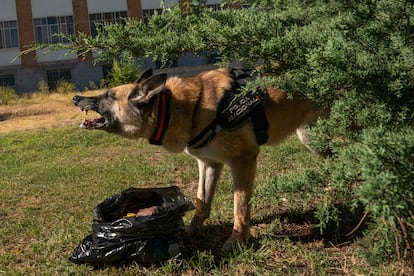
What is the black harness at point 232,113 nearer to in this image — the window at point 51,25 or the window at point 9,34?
the window at point 51,25

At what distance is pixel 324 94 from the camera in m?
2.50

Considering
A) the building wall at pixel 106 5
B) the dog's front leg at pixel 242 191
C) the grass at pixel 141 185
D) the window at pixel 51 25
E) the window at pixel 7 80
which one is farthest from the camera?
the building wall at pixel 106 5

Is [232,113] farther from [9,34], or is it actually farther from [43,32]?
[9,34]

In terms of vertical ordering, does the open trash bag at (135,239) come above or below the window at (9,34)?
below

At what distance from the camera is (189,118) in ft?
12.4

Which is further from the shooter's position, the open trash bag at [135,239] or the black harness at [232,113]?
the black harness at [232,113]

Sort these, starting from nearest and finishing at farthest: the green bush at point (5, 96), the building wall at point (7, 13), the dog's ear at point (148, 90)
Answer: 1. the dog's ear at point (148, 90)
2. the green bush at point (5, 96)
3. the building wall at point (7, 13)

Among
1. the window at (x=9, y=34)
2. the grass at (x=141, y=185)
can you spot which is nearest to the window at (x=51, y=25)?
the window at (x=9, y=34)

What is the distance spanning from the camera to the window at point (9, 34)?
2839cm

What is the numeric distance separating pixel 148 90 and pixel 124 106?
269 millimetres

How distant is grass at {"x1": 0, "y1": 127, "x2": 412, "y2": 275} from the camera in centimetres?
332

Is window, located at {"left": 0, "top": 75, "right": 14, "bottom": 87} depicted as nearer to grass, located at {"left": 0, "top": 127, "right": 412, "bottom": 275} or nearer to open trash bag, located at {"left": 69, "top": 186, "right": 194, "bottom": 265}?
grass, located at {"left": 0, "top": 127, "right": 412, "bottom": 275}

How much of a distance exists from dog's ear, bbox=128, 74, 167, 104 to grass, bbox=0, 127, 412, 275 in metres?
1.11

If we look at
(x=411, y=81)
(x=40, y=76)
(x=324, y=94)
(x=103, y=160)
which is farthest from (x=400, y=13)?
(x=40, y=76)
